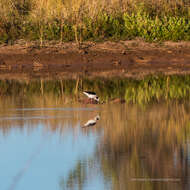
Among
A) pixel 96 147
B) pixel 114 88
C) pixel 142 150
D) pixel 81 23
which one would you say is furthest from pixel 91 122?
pixel 81 23

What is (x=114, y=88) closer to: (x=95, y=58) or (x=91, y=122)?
(x=91, y=122)

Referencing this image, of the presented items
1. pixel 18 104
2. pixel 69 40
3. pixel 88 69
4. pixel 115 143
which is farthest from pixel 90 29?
pixel 115 143

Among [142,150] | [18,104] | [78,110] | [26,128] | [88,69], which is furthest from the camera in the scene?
[88,69]

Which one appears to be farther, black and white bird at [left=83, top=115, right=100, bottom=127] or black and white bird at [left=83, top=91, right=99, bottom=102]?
black and white bird at [left=83, top=91, right=99, bottom=102]

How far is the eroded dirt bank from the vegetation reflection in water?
310 centimetres

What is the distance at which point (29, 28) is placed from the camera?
971 inches

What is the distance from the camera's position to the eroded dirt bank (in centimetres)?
2270

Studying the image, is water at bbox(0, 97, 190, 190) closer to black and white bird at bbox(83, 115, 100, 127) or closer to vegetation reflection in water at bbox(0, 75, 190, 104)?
black and white bird at bbox(83, 115, 100, 127)

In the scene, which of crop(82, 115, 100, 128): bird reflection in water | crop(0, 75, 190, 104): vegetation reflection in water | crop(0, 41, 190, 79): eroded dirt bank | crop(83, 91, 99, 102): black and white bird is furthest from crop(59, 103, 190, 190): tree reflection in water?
crop(0, 41, 190, 79): eroded dirt bank

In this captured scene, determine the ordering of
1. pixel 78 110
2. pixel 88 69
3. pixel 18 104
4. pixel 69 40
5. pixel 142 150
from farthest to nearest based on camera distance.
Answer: pixel 69 40, pixel 88 69, pixel 18 104, pixel 78 110, pixel 142 150

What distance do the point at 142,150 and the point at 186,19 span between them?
1636cm

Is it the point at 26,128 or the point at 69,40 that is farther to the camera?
the point at 69,40

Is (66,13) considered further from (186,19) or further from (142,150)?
(142,150)

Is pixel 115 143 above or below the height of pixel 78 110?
above
